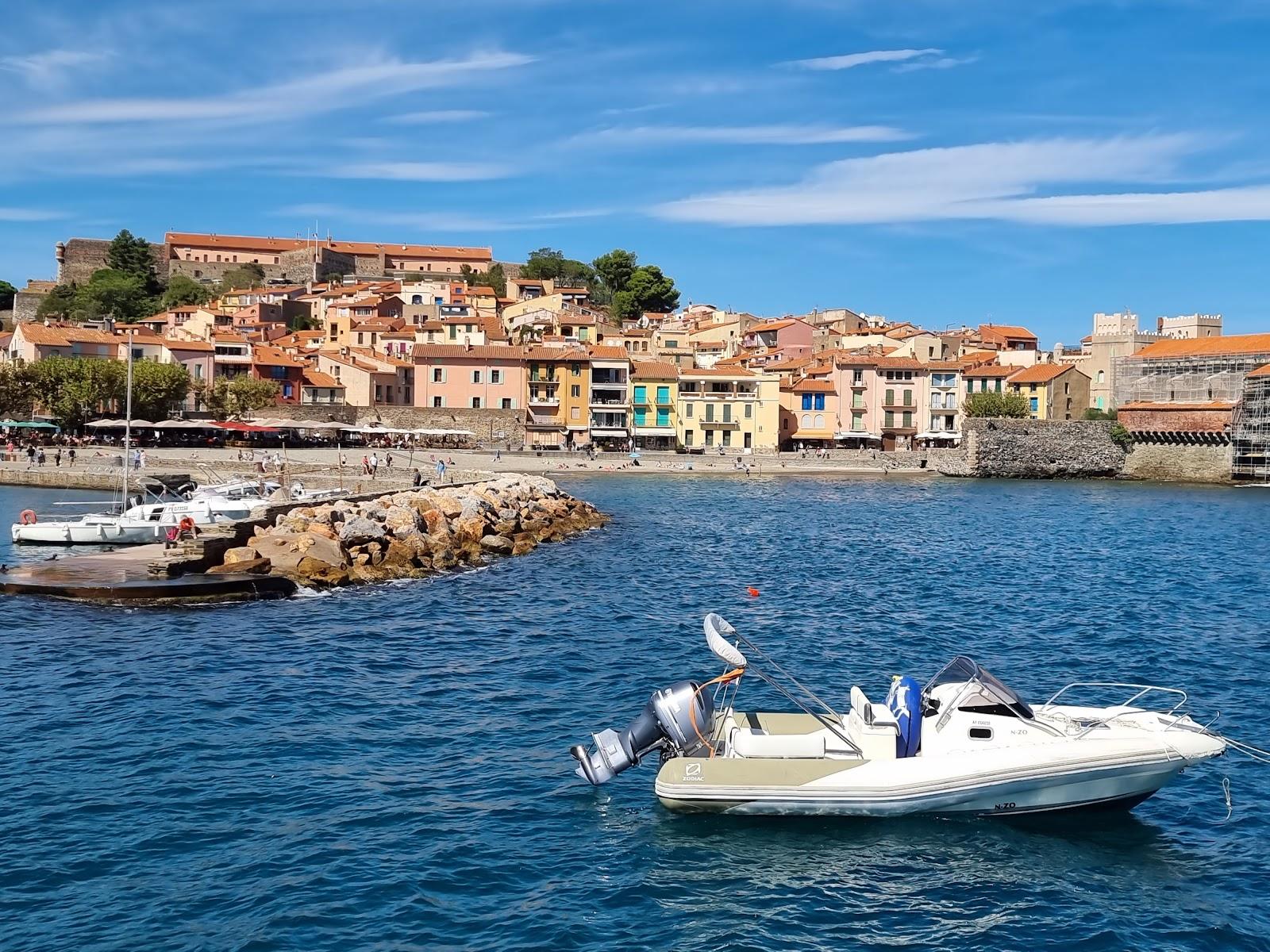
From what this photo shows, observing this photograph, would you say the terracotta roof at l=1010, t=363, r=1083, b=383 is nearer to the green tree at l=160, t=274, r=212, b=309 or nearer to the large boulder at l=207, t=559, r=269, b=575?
the large boulder at l=207, t=559, r=269, b=575

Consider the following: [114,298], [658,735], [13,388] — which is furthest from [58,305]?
[658,735]

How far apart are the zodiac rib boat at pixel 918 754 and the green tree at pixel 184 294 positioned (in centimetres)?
11770

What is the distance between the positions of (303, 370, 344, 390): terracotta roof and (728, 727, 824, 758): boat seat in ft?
246

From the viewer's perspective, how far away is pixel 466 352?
3275 inches

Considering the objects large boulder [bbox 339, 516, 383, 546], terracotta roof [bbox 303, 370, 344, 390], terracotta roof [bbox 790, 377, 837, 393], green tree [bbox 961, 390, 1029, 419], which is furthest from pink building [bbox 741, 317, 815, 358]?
large boulder [bbox 339, 516, 383, 546]

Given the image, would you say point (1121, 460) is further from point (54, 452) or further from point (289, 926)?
point (289, 926)

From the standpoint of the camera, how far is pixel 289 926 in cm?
1123

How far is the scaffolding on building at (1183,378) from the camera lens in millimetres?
88500

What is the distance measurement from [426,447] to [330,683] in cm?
5842

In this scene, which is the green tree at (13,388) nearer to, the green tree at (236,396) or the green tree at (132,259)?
the green tree at (236,396)

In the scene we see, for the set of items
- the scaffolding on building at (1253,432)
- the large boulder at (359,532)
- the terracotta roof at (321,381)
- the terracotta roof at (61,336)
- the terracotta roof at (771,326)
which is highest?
the terracotta roof at (771,326)

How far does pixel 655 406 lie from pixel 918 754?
71.5 m

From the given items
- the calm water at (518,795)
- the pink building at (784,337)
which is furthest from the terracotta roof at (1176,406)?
the calm water at (518,795)

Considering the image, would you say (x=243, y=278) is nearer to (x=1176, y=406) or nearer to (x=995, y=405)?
(x=995, y=405)
